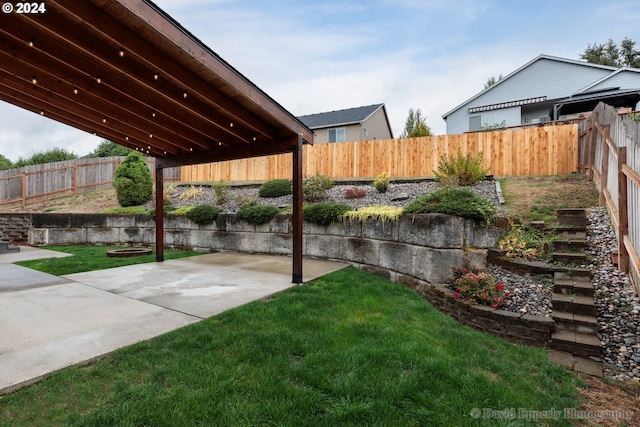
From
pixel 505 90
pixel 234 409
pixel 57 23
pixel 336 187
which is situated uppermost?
pixel 505 90

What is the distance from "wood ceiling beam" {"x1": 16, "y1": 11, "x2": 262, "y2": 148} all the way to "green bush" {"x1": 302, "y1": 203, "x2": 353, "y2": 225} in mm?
1851

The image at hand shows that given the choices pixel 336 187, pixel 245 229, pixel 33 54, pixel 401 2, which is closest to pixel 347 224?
pixel 245 229

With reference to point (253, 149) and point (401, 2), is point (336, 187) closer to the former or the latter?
point (253, 149)

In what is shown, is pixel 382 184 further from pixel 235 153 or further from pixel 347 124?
pixel 347 124

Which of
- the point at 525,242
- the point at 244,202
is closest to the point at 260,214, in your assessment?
the point at 244,202

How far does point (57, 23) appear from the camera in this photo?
9.30 feet

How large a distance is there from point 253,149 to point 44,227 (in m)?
7.98

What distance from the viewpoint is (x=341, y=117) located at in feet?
71.2

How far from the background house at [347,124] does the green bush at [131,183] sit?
1113cm

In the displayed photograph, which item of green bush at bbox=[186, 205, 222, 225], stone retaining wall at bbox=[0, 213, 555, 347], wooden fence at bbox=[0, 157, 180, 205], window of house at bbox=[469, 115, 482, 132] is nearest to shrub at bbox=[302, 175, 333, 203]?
stone retaining wall at bbox=[0, 213, 555, 347]

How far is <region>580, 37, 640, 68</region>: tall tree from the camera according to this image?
91.2 feet

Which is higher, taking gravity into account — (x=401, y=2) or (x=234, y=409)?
(x=401, y=2)

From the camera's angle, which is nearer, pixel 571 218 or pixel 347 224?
pixel 571 218

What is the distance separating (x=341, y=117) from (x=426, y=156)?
43.8 ft
